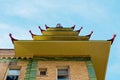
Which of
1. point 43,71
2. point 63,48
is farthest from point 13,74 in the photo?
point 63,48

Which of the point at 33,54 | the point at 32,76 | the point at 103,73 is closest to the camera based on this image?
the point at 32,76

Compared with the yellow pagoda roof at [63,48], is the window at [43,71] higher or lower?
lower

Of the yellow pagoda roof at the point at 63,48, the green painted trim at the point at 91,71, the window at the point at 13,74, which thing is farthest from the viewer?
the yellow pagoda roof at the point at 63,48

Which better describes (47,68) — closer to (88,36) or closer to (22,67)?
(22,67)

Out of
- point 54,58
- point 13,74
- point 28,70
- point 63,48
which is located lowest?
point 13,74

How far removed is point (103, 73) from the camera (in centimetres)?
2114

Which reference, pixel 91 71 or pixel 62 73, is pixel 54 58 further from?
pixel 91 71

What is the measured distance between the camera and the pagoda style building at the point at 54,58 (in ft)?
59.1

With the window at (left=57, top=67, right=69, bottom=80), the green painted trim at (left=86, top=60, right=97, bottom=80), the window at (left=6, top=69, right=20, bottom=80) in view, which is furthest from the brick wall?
the window at (left=6, top=69, right=20, bottom=80)

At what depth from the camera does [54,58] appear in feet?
63.5

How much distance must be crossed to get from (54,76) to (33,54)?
3.11 m

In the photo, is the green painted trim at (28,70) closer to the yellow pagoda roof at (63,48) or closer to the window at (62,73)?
the yellow pagoda roof at (63,48)

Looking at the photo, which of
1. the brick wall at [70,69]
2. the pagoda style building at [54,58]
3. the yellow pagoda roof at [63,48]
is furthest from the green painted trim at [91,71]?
the yellow pagoda roof at [63,48]

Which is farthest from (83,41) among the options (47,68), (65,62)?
(47,68)
